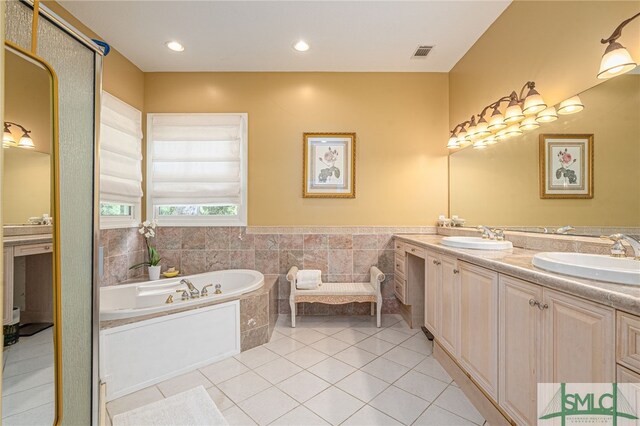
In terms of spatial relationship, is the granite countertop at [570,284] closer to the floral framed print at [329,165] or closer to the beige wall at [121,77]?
the floral framed print at [329,165]

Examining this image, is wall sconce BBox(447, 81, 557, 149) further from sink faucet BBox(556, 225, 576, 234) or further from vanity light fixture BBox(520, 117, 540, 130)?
sink faucet BBox(556, 225, 576, 234)

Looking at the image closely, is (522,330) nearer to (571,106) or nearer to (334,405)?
(334,405)

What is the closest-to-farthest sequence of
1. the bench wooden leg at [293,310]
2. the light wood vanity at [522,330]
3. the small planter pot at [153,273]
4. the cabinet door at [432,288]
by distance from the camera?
the light wood vanity at [522,330]
the cabinet door at [432,288]
the bench wooden leg at [293,310]
the small planter pot at [153,273]

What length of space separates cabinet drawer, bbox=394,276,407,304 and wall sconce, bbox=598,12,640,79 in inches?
81.4

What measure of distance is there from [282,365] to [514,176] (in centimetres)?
232

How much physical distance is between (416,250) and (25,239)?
2415 millimetres

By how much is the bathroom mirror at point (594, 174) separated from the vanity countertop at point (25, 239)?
239cm

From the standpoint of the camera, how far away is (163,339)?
6.30ft

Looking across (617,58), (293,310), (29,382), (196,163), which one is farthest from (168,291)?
(617,58)

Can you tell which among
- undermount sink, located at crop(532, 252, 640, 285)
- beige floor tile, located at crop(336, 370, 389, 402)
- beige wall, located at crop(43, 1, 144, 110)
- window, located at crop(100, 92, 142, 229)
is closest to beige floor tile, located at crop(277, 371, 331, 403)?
beige floor tile, located at crop(336, 370, 389, 402)

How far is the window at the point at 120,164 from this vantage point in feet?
8.39

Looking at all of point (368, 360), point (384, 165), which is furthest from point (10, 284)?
point (384, 165)

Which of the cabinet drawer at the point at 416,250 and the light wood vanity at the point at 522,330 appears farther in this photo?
the cabinet drawer at the point at 416,250

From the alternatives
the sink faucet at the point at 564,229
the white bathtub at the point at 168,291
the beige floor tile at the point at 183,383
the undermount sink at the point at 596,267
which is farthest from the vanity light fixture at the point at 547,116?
the beige floor tile at the point at 183,383
